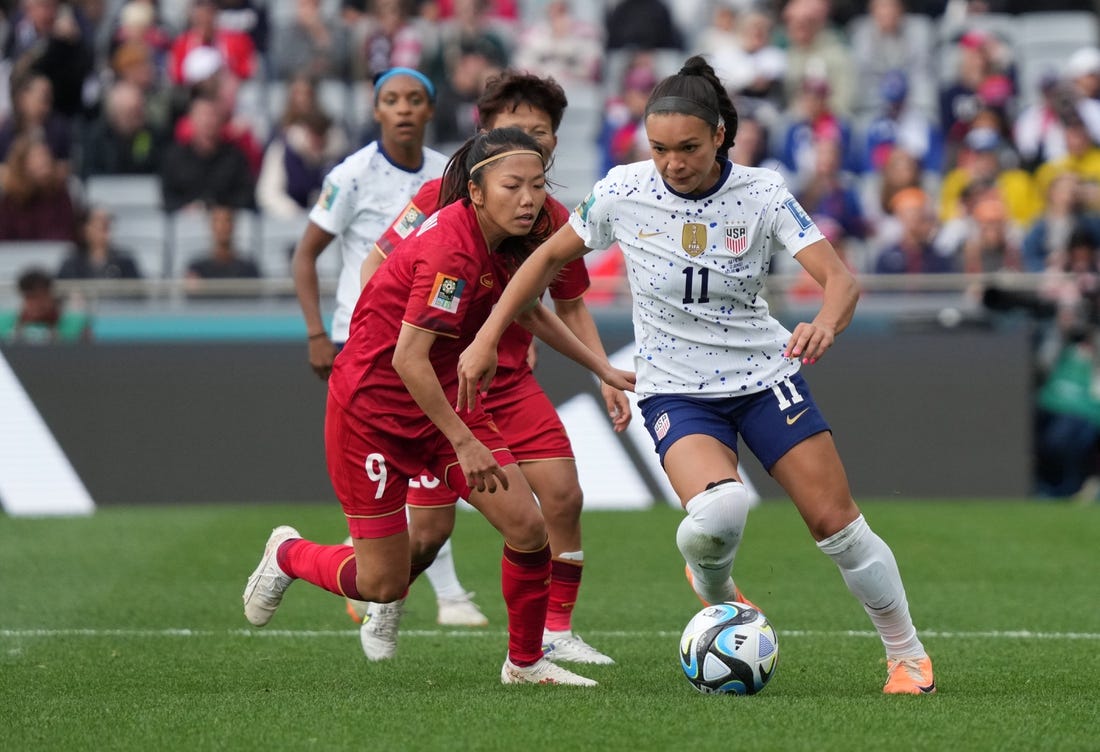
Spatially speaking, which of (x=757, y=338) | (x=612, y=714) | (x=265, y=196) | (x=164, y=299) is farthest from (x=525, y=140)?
(x=265, y=196)

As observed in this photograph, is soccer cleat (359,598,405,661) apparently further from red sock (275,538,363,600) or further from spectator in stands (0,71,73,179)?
spectator in stands (0,71,73,179)

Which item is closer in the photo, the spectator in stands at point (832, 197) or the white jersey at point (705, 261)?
the white jersey at point (705, 261)

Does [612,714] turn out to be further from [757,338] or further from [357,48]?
[357,48]

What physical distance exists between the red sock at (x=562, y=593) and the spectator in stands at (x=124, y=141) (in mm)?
10683

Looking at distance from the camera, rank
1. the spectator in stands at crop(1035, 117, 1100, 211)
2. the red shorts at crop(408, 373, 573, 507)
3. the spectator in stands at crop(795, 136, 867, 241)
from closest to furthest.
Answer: the red shorts at crop(408, 373, 573, 507), the spectator in stands at crop(795, 136, 867, 241), the spectator in stands at crop(1035, 117, 1100, 211)

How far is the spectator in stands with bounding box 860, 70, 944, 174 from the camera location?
16.2m

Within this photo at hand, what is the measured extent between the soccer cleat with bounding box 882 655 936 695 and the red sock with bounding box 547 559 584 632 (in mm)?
1472

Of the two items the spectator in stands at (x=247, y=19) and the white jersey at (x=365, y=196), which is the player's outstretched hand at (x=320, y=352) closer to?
the white jersey at (x=365, y=196)

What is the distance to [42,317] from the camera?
13008 mm

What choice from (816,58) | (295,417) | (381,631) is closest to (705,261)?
(381,631)

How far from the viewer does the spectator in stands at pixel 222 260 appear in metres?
14.2

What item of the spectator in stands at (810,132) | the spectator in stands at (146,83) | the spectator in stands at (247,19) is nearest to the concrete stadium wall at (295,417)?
the spectator in stands at (810,132)

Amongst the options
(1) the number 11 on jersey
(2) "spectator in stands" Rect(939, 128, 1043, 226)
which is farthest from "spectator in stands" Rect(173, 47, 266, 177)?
(1) the number 11 on jersey

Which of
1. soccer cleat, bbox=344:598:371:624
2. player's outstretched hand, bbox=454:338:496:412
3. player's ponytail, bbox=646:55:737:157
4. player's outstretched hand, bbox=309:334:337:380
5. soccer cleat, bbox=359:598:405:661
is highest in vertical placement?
player's ponytail, bbox=646:55:737:157
